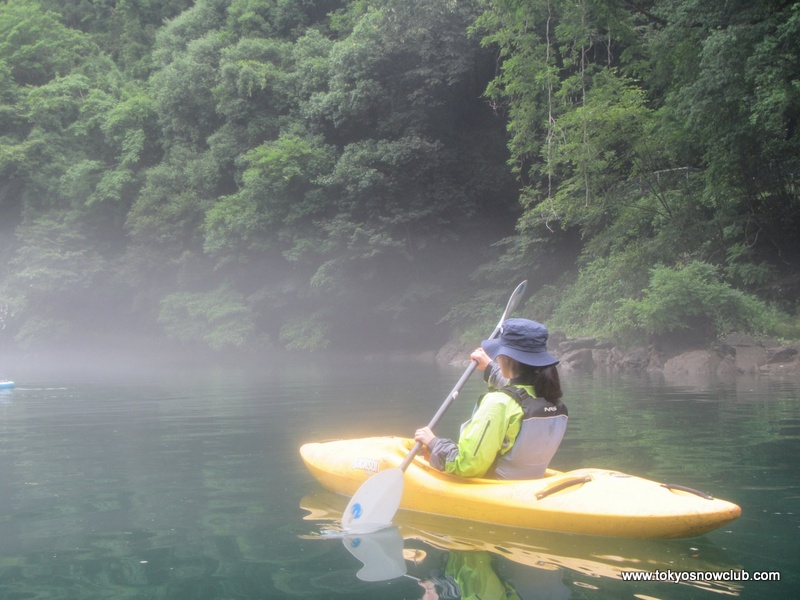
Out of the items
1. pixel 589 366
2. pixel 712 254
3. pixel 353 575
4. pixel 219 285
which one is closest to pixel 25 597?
pixel 353 575

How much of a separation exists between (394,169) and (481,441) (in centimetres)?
1635

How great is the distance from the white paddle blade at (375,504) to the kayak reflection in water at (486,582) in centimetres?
62

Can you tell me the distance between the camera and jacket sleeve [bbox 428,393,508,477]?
3.37 m

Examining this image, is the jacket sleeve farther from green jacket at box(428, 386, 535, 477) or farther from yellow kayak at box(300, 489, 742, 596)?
yellow kayak at box(300, 489, 742, 596)

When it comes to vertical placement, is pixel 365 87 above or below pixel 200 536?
above

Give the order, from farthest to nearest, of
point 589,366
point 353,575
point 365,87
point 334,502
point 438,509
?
point 365,87 → point 589,366 → point 334,502 → point 438,509 → point 353,575

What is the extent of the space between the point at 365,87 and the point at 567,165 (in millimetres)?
5565

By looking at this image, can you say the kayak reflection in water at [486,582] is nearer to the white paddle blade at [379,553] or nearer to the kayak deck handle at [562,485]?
the white paddle blade at [379,553]

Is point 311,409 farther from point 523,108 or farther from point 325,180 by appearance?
point 325,180

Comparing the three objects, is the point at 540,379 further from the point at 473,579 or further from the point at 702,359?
the point at 702,359

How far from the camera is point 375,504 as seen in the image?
11.8ft

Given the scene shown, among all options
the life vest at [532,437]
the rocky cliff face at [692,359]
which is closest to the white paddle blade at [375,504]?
the life vest at [532,437]

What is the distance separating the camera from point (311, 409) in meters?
8.09

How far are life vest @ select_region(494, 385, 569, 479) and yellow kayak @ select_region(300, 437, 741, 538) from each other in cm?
9
